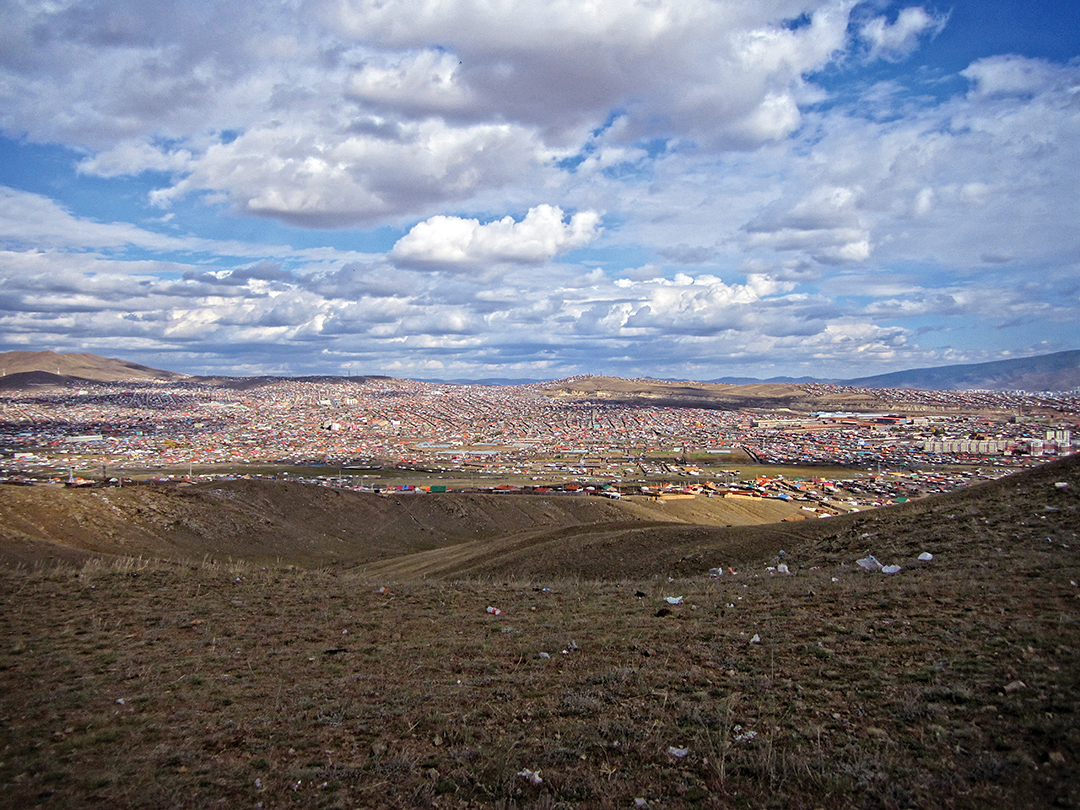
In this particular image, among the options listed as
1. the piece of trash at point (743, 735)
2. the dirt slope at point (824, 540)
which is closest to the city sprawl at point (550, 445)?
the dirt slope at point (824, 540)

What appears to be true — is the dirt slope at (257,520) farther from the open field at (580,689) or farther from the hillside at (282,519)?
the open field at (580,689)

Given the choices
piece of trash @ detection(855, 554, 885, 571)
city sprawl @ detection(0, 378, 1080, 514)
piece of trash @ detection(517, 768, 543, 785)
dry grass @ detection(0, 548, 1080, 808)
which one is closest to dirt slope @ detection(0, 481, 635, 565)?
dry grass @ detection(0, 548, 1080, 808)

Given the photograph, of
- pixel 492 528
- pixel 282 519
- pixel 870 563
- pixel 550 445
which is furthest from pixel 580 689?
pixel 550 445

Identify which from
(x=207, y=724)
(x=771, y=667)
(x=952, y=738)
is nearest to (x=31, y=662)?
(x=207, y=724)

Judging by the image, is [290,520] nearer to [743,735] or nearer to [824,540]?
[824,540]

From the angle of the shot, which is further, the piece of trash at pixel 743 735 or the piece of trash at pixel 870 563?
the piece of trash at pixel 870 563

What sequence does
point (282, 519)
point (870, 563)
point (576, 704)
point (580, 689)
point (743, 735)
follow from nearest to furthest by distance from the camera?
1. point (743, 735)
2. point (576, 704)
3. point (580, 689)
4. point (870, 563)
5. point (282, 519)

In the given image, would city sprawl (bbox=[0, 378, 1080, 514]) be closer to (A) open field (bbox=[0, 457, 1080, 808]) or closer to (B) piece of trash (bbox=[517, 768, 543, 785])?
(A) open field (bbox=[0, 457, 1080, 808])
